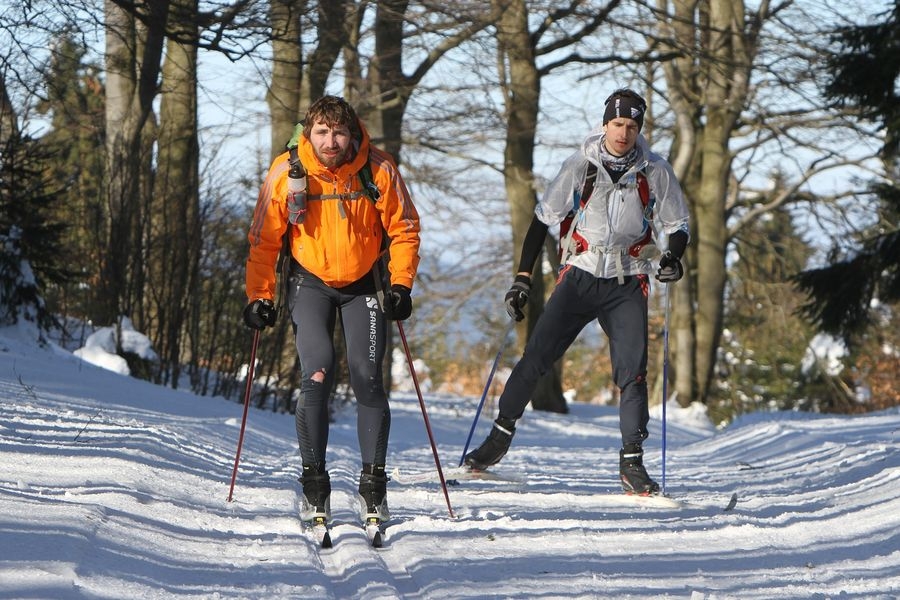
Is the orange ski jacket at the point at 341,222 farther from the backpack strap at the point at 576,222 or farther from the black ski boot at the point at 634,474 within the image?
the black ski boot at the point at 634,474

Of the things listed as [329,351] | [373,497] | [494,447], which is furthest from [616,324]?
[373,497]

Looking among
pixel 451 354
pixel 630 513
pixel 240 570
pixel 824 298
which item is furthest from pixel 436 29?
pixel 451 354

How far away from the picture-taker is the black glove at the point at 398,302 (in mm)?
6035

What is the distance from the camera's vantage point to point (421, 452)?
11758 millimetres

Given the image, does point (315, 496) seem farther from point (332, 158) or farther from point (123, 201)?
point (123, 201)

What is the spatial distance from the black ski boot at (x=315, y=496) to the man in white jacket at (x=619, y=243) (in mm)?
1906

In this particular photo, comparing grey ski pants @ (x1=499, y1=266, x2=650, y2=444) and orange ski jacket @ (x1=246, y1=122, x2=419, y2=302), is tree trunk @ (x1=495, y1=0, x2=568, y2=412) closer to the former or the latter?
grey ski pants @ (x1=499, y1=266, x2=650, y2=444)

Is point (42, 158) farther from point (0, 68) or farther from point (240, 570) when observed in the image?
point (240, 570)

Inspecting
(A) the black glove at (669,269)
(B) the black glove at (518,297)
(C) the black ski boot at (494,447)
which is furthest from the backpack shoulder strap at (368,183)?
(C) the black ski boot at (494,447)

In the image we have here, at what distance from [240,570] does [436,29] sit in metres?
13.3

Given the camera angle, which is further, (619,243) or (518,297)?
(518,297)

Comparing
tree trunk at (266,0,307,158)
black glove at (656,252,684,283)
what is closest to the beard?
black glove at (656,252,684,283)

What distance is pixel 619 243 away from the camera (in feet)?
24.1

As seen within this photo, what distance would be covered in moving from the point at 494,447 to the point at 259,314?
6.98 feet
